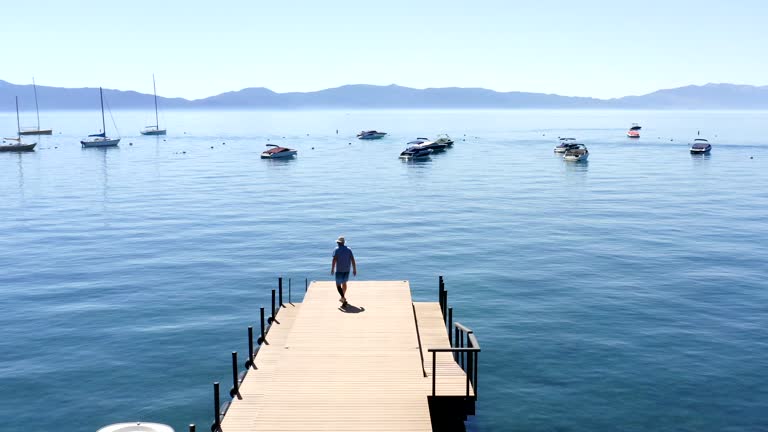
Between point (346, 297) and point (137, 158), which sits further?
point (137, 158)

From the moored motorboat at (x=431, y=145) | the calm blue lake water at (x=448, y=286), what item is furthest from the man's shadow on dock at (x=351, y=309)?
the moored motorboat at (x=431, y=145)

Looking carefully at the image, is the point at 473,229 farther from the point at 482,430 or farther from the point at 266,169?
the point at 266,169

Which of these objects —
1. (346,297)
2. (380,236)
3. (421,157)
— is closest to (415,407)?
(346,297)

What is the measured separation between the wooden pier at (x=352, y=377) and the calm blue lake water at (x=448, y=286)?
13.0ft

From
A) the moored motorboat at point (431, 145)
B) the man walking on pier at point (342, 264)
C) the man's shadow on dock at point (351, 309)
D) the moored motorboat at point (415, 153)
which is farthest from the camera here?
the moored motorboat at point (431, 145)

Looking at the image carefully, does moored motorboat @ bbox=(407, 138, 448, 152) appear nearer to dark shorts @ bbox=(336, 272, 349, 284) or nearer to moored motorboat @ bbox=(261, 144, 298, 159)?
moored motorboat @ bbox=(261, 144, 298, 159)

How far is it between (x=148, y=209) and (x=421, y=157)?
2590 inches

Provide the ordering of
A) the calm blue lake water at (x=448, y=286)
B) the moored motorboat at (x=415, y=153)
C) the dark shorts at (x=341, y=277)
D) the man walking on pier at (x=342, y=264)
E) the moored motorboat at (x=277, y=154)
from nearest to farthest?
the calm blue lake water at (x=448, y=286)
the man walking on pier at (x=342, y=264)
the dark shorts at (x=341, y=277)
the moored motorboat at (x=415, y=153)
the moored motorboat at (x=277, y=154)

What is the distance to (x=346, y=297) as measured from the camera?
26.2 metres

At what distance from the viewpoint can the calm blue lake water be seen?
2459 centimetres

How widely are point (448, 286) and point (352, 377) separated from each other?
20.5 m

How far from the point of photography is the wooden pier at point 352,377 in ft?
54.1

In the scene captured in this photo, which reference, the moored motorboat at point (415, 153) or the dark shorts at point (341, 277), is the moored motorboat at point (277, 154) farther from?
the dark shorts at point (341, 277)

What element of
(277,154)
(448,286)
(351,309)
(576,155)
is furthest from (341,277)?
(277,154)
